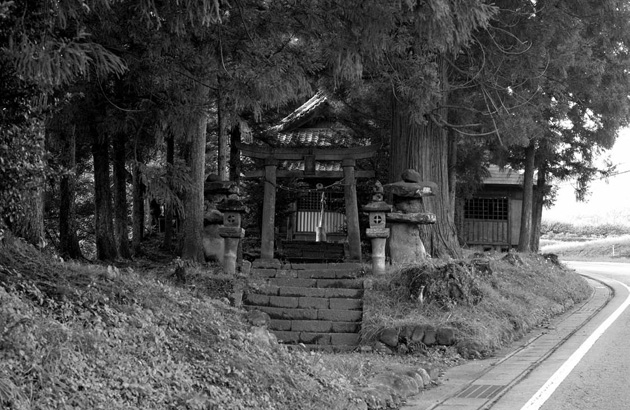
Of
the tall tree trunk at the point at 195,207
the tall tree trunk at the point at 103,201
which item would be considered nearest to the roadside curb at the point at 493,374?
the tall tree trunk at the point at 195,207

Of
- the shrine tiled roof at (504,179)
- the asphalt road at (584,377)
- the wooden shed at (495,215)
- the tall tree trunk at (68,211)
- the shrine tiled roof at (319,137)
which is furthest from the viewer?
the wooden shed at (495,215)

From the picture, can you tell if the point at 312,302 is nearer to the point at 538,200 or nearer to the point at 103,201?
the point at 103,201

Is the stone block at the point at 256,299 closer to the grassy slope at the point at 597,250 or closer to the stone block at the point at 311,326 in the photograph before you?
the stone block at the point at 311,326

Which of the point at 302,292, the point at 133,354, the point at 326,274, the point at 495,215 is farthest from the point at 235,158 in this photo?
the point at 495,215

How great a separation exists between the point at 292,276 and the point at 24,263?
793 centimetres

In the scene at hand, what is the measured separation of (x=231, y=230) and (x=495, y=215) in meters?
20.0

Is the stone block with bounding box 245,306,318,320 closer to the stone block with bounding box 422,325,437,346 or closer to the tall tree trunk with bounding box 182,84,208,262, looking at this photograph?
the stone block with bounding box 422,325,437,346

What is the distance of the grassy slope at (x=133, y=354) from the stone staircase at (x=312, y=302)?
1.90 meters

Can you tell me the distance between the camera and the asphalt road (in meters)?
7.79

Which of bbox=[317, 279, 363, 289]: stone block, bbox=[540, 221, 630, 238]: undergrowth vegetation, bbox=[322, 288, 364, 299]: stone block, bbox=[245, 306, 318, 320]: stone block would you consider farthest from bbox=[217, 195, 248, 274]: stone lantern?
bbox=[540, 221, 630, 238]: undergrowth vegetation

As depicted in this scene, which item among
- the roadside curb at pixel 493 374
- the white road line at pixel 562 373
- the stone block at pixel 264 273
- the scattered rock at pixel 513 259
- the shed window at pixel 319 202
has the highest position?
the shed window at pixel 319 202

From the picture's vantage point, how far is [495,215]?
106 ft

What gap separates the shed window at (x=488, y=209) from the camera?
32.3 m

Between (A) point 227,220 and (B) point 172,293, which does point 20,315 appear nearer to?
(B) point 172,293
